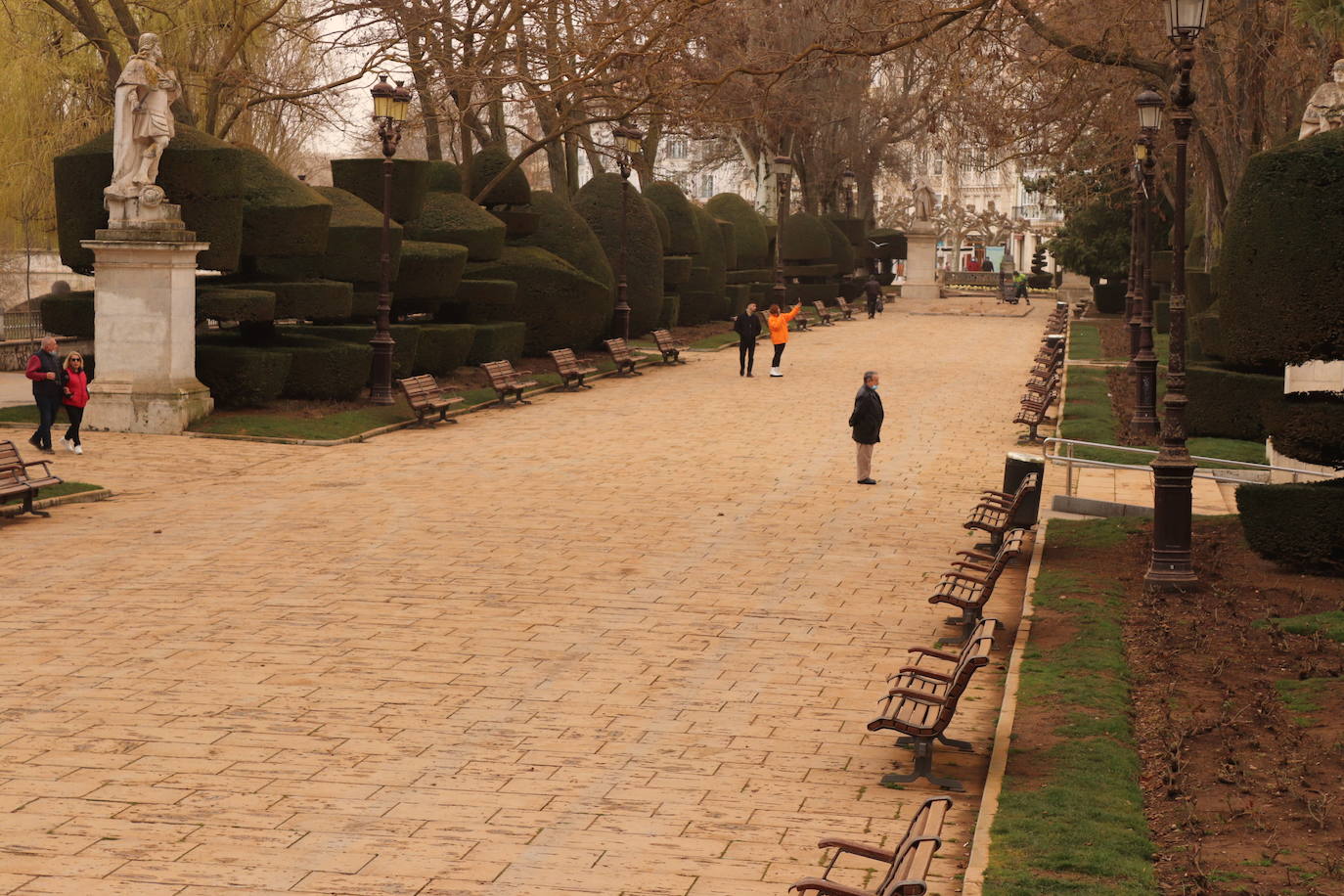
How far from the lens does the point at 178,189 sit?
2455 cm

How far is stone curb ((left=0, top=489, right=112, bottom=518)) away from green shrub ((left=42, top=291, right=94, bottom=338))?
22.1ft

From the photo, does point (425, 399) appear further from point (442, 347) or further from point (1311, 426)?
point (1311, 426)

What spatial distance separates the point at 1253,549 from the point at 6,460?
12009 millimetres

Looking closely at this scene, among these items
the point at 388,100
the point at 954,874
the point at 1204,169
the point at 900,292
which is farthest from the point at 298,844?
the point at 900,292

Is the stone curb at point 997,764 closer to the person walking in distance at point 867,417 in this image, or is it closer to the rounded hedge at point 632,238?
the person walking in distance at point 867,417

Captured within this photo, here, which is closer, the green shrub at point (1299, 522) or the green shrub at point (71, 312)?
the green shrub at point (1299, 522)

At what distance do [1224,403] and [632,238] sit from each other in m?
19.7

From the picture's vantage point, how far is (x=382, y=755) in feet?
30.2

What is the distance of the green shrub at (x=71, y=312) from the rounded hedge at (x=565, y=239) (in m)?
12.5

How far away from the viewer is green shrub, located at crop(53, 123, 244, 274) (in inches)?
965

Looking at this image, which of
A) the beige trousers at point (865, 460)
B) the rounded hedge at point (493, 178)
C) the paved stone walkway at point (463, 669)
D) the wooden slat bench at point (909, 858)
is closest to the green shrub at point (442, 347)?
the rounded hedge at point (493, 178)

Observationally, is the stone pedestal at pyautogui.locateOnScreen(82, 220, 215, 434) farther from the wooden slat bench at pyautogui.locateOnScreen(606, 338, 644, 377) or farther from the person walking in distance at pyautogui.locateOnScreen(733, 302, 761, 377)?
the person walking in distance at pyautogui.locateOnScreen(733, 302, 761, 377)

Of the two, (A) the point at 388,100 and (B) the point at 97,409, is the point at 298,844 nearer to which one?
(B) the point at 97,409

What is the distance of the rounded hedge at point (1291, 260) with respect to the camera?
529 inches
